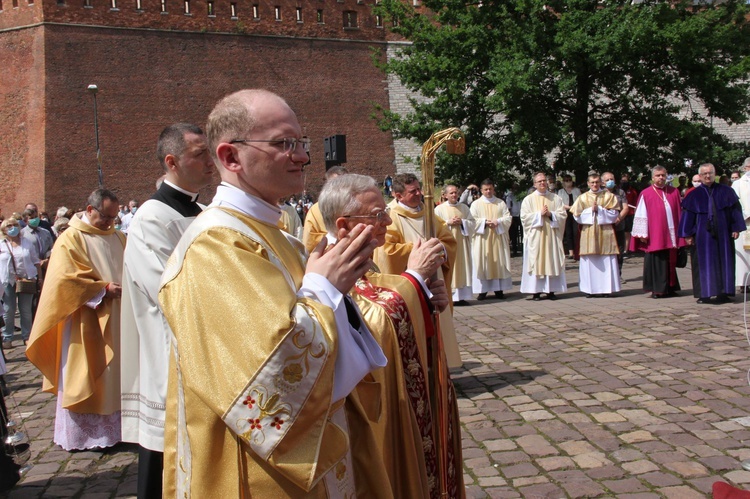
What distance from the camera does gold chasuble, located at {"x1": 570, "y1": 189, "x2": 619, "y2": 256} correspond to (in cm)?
1184

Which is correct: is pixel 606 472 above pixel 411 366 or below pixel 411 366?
below

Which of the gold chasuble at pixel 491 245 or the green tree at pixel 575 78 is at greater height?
the green tree at pixel 575 78

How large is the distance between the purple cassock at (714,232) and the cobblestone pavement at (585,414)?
3.58ft

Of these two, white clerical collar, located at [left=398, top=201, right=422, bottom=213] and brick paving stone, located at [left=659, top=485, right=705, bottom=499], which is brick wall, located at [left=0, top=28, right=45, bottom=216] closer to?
white clerical collar, located at [left=398, top=201, right=422, bottom=213]

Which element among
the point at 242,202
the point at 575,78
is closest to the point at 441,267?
the point at 242,202

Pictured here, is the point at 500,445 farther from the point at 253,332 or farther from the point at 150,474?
the point at 253,332

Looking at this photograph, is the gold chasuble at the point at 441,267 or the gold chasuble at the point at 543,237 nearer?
the gold chasuble at the point at 441,267

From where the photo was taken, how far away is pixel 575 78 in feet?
60.9

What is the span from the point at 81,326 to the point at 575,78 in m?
15.6

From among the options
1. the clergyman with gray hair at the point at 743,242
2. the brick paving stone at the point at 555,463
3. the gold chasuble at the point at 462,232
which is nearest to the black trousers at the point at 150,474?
the brick paving stone at the point at 555,463

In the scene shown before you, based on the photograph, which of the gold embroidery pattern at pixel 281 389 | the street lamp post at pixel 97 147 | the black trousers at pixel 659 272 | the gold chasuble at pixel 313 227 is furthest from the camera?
the street lamp post at pixel 97 147

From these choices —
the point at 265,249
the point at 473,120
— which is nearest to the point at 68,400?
the point at 265,249

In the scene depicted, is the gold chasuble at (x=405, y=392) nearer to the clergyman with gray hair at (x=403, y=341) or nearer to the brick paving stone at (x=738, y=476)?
the clergyman with gray hair at (x=403, y=341)

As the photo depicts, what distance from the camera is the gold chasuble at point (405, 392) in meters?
2.96
